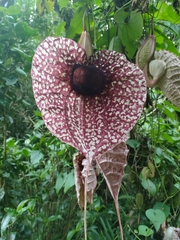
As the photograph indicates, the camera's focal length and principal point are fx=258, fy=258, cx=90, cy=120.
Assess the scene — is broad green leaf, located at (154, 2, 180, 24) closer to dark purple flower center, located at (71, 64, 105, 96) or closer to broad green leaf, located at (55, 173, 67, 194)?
dark purple flower center, located at (71, 64, 105, 96)

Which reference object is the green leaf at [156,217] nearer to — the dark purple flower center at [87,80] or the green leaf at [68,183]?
the green leaf at [68,183]

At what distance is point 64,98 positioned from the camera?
25 centimetres

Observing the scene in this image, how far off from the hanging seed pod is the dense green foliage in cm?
7

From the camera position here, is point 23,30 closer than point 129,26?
No

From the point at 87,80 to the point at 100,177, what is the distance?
17.9 inches

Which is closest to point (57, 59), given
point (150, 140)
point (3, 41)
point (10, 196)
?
point (150, 140)

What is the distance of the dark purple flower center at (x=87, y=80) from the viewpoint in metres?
0.26

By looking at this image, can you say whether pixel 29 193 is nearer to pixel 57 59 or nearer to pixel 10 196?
pixel 10 196

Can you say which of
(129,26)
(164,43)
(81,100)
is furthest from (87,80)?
(164,43)

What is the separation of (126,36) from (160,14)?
16 centimetres

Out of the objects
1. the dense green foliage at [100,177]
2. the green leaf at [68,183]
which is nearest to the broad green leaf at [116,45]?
the dense green foliage at [100,177]

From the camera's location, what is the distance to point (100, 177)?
67cm

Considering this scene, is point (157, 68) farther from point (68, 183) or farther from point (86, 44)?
point (68, 183)

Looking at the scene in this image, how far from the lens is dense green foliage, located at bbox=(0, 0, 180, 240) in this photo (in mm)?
441
